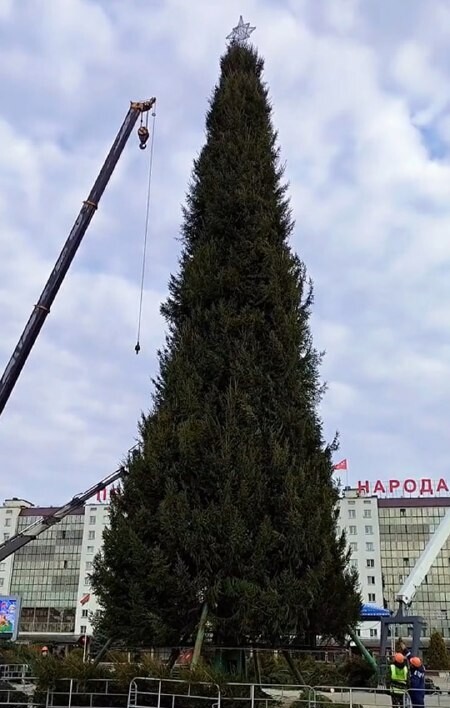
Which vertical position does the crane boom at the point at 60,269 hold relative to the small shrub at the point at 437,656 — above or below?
above

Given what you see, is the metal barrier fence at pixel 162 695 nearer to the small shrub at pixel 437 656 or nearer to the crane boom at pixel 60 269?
the crane boom at pixel 60 269

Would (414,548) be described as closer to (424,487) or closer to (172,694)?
(424,487)

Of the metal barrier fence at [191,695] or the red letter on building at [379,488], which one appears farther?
the red letter on building at [379,488]

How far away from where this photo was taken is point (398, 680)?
1291cm

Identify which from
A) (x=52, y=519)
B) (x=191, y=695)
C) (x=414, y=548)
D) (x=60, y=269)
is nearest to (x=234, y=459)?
(x=191, y=695)

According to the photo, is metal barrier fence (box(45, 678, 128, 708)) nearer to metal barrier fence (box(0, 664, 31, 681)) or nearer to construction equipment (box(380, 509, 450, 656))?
metal barrier fence (box(0, 664, 31, 681))

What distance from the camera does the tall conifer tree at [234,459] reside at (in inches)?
511

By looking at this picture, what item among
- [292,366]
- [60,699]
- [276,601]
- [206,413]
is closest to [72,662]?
[60,699]

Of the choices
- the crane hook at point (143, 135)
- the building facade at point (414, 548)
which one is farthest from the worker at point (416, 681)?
the building facade at point (414, 548)

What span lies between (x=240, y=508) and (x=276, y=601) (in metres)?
1.77

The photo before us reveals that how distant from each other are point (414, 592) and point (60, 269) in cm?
2809

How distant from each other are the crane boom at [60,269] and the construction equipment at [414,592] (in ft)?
44.0

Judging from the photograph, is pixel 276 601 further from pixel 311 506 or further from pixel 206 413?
pixel 206 413

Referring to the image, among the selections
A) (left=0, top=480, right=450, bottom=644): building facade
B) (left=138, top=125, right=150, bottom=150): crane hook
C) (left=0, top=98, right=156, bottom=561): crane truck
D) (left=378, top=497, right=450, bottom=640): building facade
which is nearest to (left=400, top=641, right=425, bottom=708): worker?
(left=0, top=98, right=156, bottom=561): crane truck
